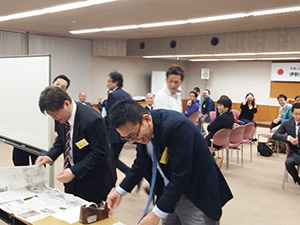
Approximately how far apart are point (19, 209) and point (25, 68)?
143 cm

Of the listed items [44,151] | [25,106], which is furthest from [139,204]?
[25,106]

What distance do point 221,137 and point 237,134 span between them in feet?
1.78

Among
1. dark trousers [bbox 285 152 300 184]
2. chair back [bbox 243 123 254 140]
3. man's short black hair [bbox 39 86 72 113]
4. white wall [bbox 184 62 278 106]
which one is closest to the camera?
man's short black hair [bbox 39 86 72 113]

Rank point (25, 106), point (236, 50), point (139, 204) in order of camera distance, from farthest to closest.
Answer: point (236, 50) < point (139, 204) < point (25, 106)

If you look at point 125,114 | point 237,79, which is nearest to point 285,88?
point 237,79

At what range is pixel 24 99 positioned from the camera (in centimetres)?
297

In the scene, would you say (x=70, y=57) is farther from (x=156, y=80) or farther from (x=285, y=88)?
(x=285, y=88)

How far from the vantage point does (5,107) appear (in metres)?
3.28

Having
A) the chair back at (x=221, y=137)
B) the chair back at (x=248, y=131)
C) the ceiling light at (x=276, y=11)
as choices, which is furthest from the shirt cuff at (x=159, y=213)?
the chair back at (x=248, y=131)

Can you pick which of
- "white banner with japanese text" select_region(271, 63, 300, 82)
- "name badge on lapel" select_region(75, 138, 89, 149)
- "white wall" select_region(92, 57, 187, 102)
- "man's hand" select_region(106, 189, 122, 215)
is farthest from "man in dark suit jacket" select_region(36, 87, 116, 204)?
"white banner with japanese text" select_region(271, 63, 300, 82)

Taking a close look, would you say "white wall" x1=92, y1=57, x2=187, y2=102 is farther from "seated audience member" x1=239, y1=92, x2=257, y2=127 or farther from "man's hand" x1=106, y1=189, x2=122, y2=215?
"man's hand" x1=106, y1=189, x2=122, y2=215

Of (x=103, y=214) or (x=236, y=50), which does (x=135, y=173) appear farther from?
(x=236, y=50)

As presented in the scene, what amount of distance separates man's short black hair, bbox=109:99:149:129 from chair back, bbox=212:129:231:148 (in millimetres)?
3794

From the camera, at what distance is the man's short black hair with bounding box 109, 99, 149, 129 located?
1.40m
